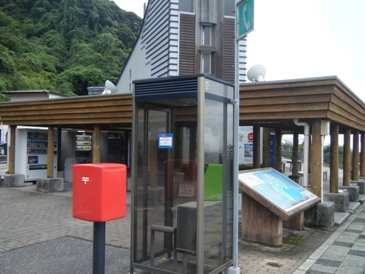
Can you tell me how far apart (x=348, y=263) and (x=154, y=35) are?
70.0 feet

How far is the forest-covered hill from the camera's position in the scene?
45903 mm

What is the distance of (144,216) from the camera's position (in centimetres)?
495

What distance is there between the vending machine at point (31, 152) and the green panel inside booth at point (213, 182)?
11019 mm

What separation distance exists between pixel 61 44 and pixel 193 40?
124ft

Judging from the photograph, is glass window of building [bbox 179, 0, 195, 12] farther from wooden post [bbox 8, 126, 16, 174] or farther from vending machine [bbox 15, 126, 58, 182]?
wooden post [bbox 8, 126, 16, 174]

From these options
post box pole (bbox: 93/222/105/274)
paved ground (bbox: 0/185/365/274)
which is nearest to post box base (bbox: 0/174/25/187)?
paved ground (bbox: 0/185/365/274)

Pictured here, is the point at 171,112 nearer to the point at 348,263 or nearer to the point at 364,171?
the point at 348,263

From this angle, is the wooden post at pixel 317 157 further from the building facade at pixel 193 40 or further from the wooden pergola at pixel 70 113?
the building facade at pixel 193 40

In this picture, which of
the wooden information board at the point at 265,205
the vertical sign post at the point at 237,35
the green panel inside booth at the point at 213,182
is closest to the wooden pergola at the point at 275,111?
the wooden information board at the point at 265,205

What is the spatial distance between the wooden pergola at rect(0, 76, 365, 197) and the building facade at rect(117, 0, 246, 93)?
30.1ft

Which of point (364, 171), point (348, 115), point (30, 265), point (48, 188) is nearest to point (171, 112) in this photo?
point (30, 265)

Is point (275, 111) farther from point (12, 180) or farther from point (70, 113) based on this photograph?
point (12, 180)

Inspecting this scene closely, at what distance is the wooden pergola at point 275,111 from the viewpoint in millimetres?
7711

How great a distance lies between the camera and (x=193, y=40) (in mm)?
22375
